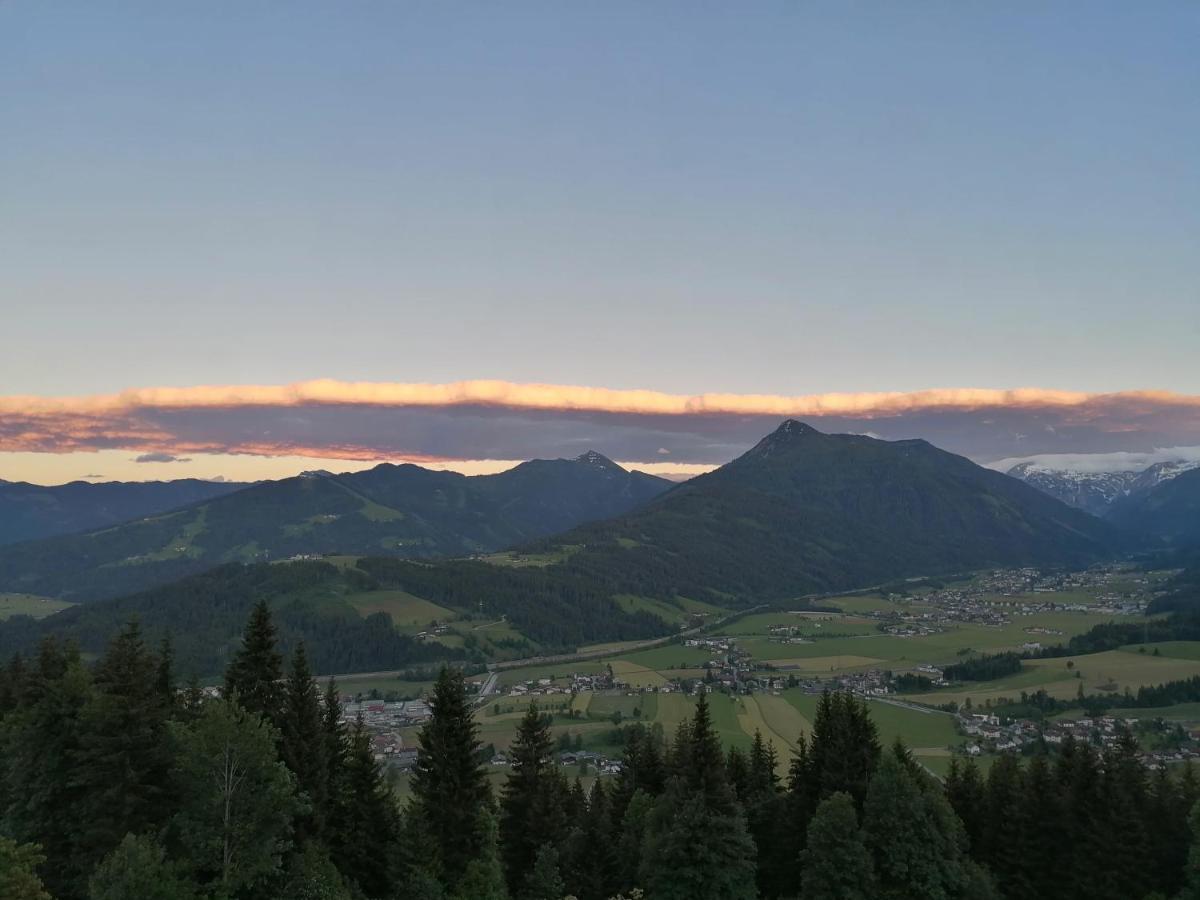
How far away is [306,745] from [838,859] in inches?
1071

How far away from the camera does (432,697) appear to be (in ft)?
138

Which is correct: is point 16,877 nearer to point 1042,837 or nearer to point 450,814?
point 450,814

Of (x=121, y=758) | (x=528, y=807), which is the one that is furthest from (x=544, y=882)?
(x=121, y=758)

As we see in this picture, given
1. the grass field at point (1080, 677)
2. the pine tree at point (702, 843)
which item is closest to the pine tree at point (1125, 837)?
the pine tree at point (702, 843)

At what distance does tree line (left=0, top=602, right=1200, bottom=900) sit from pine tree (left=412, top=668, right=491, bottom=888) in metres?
0.10

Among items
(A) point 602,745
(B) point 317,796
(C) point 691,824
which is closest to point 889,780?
(C) point 691,824

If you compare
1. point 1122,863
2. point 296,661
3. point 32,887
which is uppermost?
point 296,661

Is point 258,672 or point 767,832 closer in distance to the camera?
point 258,672

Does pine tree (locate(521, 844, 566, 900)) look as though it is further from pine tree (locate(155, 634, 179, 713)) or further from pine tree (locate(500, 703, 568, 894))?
pine tree (locate(155, 634, 179, 713))

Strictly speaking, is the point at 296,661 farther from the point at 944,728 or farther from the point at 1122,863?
the point at 944,728

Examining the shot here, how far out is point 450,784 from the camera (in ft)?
132

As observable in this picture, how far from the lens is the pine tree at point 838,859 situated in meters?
40.7

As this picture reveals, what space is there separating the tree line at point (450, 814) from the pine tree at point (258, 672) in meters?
0.11

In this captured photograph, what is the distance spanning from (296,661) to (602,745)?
96640 mm
